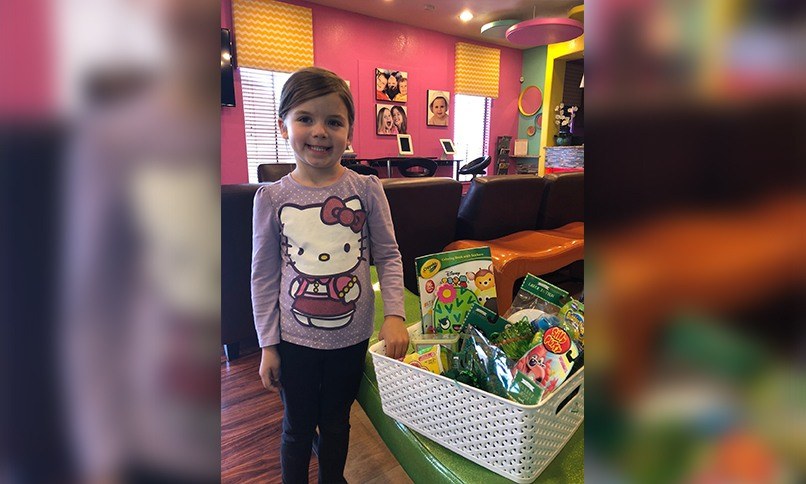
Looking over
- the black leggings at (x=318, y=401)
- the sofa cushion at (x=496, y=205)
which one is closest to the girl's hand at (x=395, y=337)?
the black leggings at (x=318, y=401)

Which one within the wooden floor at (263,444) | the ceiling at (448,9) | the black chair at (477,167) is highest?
the ceiling at (448,9)

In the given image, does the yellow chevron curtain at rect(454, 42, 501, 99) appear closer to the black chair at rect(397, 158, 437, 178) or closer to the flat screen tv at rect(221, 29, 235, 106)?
the black chair at rect(397, 158, 437, 178)

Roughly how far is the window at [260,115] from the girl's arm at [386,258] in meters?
4.45

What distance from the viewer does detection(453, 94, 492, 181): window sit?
23.5 ft

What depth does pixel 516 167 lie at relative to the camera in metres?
7.76

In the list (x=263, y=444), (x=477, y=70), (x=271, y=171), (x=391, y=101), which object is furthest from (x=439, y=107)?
(x=263, y=444)

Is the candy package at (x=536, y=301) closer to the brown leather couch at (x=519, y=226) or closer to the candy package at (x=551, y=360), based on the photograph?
the candy package at (x=551, y=360)

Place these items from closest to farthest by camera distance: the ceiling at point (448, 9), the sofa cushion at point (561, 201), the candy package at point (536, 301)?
the candy package at point (536, 301) < the sofa cushion at point (561, 201) < the ceiling at point (448, 9)

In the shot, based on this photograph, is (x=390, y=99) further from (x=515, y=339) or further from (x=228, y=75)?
(x=515, y=339)

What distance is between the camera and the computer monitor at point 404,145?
20.5 feet

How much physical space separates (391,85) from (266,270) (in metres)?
5.62

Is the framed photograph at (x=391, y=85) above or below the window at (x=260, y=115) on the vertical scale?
above
